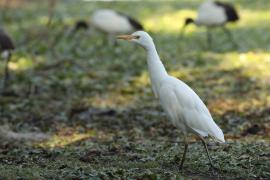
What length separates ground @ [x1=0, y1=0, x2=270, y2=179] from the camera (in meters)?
9.50

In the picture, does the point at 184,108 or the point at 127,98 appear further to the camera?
the point at 127,98

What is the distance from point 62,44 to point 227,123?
10.1 m

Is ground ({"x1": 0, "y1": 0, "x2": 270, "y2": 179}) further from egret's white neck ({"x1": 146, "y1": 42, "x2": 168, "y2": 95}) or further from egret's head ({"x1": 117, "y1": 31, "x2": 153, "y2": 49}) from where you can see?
egret's head ({"x1": 117, "y1": 31, "x2": 153, "y2": 49})

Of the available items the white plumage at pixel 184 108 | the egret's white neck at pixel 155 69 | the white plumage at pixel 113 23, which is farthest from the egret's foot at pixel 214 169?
the white plumage at pixel 113 23

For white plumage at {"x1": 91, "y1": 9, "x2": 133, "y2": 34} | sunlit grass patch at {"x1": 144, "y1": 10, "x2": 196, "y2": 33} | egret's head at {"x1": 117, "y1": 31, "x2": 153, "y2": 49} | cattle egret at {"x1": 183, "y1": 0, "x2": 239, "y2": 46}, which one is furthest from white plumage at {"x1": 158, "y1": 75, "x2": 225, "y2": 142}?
sunlit grass patch at {"x1": 144, "y1": 10, "x2": 196, "y2": 33}

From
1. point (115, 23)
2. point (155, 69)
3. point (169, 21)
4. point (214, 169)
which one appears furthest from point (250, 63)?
point (214, 169)

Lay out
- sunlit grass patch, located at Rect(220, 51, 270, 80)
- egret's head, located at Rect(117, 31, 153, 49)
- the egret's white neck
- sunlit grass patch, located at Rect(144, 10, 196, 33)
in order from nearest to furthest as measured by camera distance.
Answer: the egret's white neck → egret's head, located at Rect(117, 31, 153, 49) → sunlit grass patch, located at Rect(220, 51, 270, 80) → sunlit grass patch, located at Rect(144, 10, 196, 33)

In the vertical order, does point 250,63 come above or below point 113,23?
below

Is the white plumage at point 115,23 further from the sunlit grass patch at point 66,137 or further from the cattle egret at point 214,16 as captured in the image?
the sunlit grass patch at point 66,137

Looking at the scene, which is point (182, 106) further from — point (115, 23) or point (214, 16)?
point (115, 23)

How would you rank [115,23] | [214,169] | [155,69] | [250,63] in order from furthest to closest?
[115,23] < [250,63] < [155,69] < [214,169]

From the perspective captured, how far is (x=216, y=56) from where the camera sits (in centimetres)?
1998

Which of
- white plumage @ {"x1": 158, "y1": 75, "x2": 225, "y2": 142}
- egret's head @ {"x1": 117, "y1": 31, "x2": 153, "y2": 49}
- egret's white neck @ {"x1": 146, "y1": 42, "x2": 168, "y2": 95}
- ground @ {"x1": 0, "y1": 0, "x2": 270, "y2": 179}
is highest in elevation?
egret's head @ {"x1": 117, "y1": 31, "x2": 153, "y2": 49}

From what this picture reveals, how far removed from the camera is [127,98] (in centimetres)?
1614
